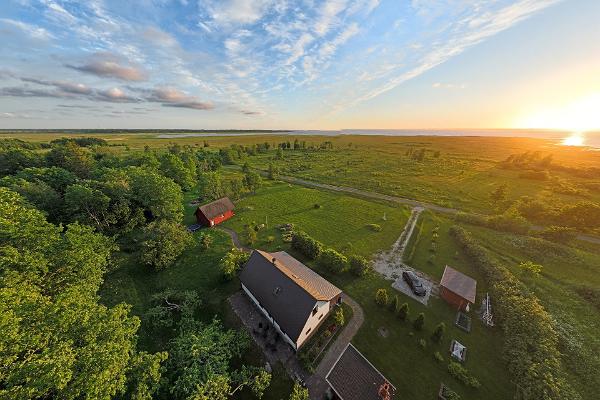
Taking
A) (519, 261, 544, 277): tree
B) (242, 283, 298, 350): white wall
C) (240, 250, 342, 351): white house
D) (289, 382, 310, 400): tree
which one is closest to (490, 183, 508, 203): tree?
(519, 261, 544, 277): tree

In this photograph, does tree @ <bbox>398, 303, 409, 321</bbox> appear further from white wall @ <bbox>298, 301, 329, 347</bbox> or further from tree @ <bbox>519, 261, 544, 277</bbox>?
tree @ <bbox>519, 261, 544, 277</bbox>

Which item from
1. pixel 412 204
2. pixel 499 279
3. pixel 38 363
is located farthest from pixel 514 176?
pixel 38 363

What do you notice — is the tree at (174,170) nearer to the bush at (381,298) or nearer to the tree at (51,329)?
the tree at (51,329)

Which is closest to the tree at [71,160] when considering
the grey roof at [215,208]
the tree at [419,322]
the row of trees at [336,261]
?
the grey roof at [215,208]

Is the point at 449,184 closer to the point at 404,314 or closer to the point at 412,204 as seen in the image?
the point at 412,204

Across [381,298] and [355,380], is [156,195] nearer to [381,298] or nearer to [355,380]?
[381,298]

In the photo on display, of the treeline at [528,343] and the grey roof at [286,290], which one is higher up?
the grey roof at [286,290]
